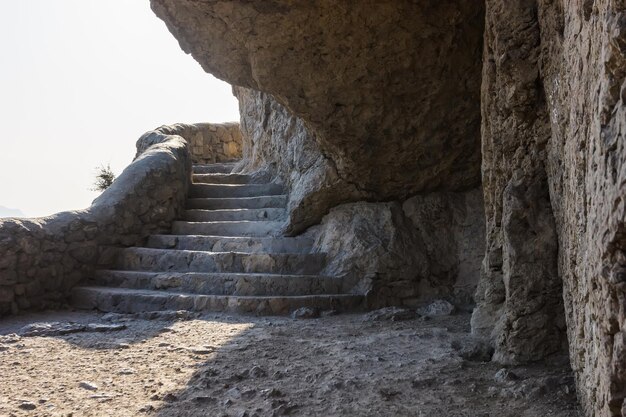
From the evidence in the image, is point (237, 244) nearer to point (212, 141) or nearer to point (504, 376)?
point (504, 376)

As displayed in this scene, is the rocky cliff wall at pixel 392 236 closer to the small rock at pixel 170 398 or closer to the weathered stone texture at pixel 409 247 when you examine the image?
the weathered stone texture at pixel 409 247

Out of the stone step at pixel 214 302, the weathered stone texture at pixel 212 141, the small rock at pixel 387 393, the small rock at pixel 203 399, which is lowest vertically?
the small rock at pixel 203 399

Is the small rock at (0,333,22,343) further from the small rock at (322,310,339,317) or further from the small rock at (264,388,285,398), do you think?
the small rock at (322,310,339,317)

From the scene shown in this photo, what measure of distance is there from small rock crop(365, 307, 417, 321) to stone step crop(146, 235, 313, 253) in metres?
1.39

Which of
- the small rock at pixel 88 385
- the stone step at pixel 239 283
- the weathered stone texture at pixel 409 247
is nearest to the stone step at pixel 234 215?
the weathered stone texture at pixel 409 247

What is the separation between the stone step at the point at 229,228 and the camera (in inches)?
266

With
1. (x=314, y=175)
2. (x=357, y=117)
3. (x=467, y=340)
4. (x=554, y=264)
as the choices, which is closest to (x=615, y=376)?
(x=554, y=264)

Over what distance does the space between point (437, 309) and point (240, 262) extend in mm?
1968

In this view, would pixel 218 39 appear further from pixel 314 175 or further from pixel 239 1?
pixel 314 175

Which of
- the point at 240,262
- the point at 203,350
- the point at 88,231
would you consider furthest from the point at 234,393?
the point at 88,231

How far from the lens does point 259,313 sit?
5316 mm

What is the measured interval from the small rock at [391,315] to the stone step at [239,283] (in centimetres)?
66

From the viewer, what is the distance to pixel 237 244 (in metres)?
6.38

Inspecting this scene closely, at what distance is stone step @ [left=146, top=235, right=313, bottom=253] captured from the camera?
6328mm
